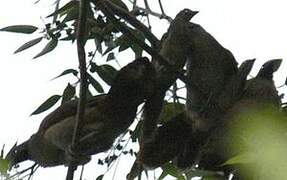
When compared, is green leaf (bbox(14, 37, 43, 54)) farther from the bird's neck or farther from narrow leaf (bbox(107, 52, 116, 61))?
the bird's neck

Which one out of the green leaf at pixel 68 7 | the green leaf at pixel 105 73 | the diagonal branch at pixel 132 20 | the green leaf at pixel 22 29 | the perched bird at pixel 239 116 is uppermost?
the green leaf at pixel 68 7

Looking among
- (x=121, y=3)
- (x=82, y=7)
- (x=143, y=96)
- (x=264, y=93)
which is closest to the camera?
(x=82, y=7)

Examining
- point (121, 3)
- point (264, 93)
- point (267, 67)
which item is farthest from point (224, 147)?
point (121, 3)

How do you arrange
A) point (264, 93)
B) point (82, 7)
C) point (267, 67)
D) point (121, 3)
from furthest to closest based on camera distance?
1. point (121, 3)
2. point (267, 67)
3. point (264, 93)
4. point (82, 7)

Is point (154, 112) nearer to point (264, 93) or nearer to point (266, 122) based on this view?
point (264, 93)

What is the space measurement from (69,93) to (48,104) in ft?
0.32

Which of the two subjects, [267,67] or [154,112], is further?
[267,67]

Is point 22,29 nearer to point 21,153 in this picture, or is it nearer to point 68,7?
point 68,7

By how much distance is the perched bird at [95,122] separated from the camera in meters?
1.71

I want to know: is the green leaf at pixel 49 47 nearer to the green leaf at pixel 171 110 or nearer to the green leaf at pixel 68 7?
the green leaf at pixel 68 7

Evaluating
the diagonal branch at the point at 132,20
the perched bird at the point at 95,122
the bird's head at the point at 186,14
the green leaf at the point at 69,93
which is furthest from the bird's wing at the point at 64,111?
the bird's head at the point at 186,14

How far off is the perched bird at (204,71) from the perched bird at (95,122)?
24 cm

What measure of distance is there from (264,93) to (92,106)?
525mm

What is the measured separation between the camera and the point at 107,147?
193 centimetres
